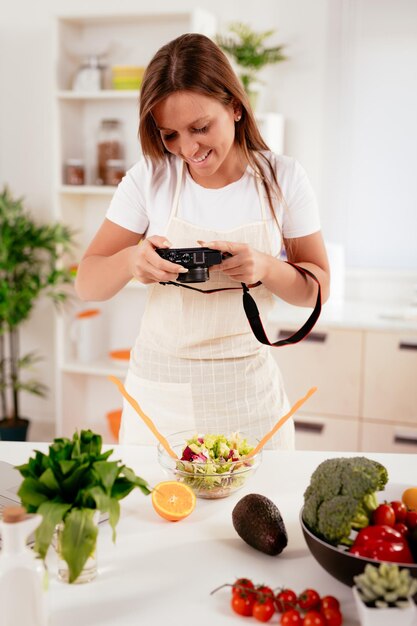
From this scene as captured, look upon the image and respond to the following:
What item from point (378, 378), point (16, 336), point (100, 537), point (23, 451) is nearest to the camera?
point (100, 537)

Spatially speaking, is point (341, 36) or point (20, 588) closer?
point (20, 588)

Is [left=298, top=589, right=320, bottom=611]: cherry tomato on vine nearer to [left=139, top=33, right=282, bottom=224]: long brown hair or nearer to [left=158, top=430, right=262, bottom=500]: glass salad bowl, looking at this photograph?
[left=158, top=430, right=262, bottom=500]: glass salad bowl

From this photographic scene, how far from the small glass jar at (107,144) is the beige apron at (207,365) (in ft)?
6.49

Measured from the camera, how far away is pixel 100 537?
1207mm

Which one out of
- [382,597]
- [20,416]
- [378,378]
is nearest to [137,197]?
[382,597]

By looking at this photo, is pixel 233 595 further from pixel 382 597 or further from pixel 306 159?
pixel 306 159

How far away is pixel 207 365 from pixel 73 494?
2.58 ft

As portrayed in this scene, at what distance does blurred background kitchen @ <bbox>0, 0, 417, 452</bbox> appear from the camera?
3.07 m

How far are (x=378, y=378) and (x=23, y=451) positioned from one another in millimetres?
1799

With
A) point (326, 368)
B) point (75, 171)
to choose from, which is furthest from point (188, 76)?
point (75, 171)

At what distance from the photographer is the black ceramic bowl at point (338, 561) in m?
0.98

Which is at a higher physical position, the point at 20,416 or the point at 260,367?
the point at 260,367

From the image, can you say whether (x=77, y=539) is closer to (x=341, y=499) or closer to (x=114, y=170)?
(x=341, y=499)

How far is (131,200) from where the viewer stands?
1780 mm
